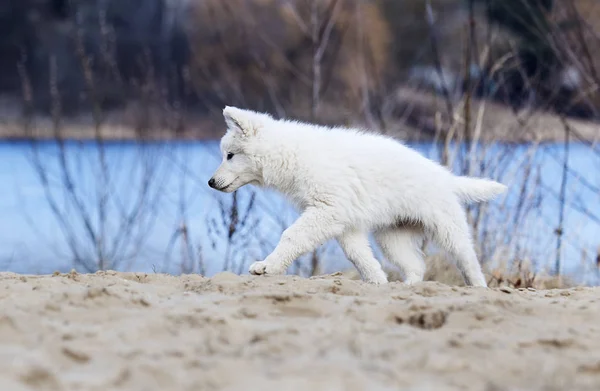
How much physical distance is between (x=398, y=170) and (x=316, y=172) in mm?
546

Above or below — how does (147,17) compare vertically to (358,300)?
above

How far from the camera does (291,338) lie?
3.37 m

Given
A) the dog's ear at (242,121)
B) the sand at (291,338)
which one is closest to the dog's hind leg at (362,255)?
→ the dog's ear at (242,121)

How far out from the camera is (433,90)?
9.08m

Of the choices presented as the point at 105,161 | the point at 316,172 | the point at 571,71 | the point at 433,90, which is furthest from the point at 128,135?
the point at 571,71

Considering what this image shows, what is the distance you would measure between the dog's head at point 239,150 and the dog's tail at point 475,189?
139 cm

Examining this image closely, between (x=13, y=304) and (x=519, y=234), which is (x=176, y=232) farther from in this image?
(x=13, y=304)

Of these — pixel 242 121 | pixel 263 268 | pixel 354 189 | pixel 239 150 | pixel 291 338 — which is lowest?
pixel 263 268

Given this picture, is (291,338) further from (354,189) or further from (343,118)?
(343,118)

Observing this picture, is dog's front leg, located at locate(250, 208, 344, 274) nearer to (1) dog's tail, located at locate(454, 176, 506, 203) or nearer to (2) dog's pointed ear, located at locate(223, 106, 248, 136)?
(2) dog's pointed ear, located at locate(223, 106, 248, 136)

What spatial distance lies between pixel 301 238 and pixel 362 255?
1.73 ft

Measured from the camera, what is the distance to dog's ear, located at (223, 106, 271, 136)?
5.98 m

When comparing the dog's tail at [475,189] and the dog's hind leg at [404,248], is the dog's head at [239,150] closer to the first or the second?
the dog's hind leg at [404,248]

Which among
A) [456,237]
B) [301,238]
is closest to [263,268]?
[301,238]
